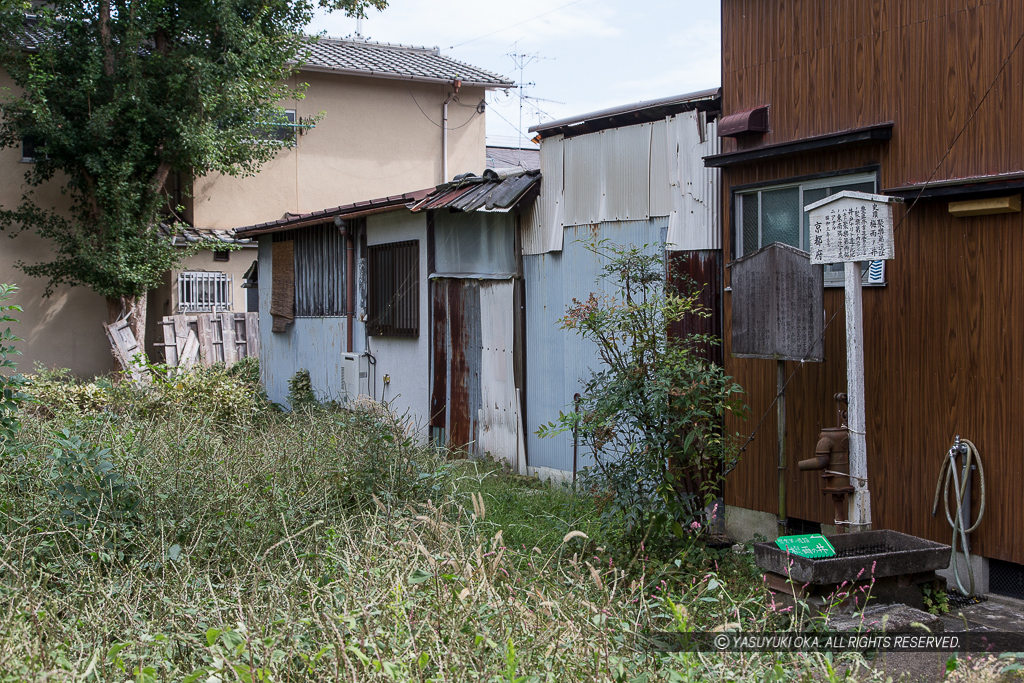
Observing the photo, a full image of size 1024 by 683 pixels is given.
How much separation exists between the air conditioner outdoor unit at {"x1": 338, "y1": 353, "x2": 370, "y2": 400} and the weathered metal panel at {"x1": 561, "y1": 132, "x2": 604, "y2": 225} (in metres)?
4.81

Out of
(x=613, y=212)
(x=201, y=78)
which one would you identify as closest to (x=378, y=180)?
(x=201, y=78)

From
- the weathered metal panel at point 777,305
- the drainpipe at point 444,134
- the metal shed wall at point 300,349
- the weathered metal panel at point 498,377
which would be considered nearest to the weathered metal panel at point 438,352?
the weathered metal panel at point 498,377

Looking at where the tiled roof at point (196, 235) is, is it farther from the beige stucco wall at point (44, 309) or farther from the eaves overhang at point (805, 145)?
the eaves overhang at point (805, 145)

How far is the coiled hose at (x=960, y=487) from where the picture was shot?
224 inches

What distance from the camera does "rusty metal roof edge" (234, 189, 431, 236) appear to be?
10992 mm

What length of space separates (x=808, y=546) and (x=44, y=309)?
1738cm

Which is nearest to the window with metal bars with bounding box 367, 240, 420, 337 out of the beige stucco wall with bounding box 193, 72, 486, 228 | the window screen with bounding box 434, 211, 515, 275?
the window screen with bounding box 434, 211, 515, 275

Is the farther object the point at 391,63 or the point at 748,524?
the point at 391,63

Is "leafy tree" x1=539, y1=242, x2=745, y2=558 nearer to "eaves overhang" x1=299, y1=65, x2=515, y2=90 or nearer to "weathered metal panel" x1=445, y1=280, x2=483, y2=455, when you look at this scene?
"weathered metal panel" x1=445, y1=280, x2=483, y2=455

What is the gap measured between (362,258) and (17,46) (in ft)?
29.1

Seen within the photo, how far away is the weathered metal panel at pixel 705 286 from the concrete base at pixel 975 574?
2405mm

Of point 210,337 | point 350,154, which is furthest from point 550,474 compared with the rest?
point 350,154

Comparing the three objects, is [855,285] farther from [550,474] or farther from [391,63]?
[391,63]

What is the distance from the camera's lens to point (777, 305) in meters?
6.43
